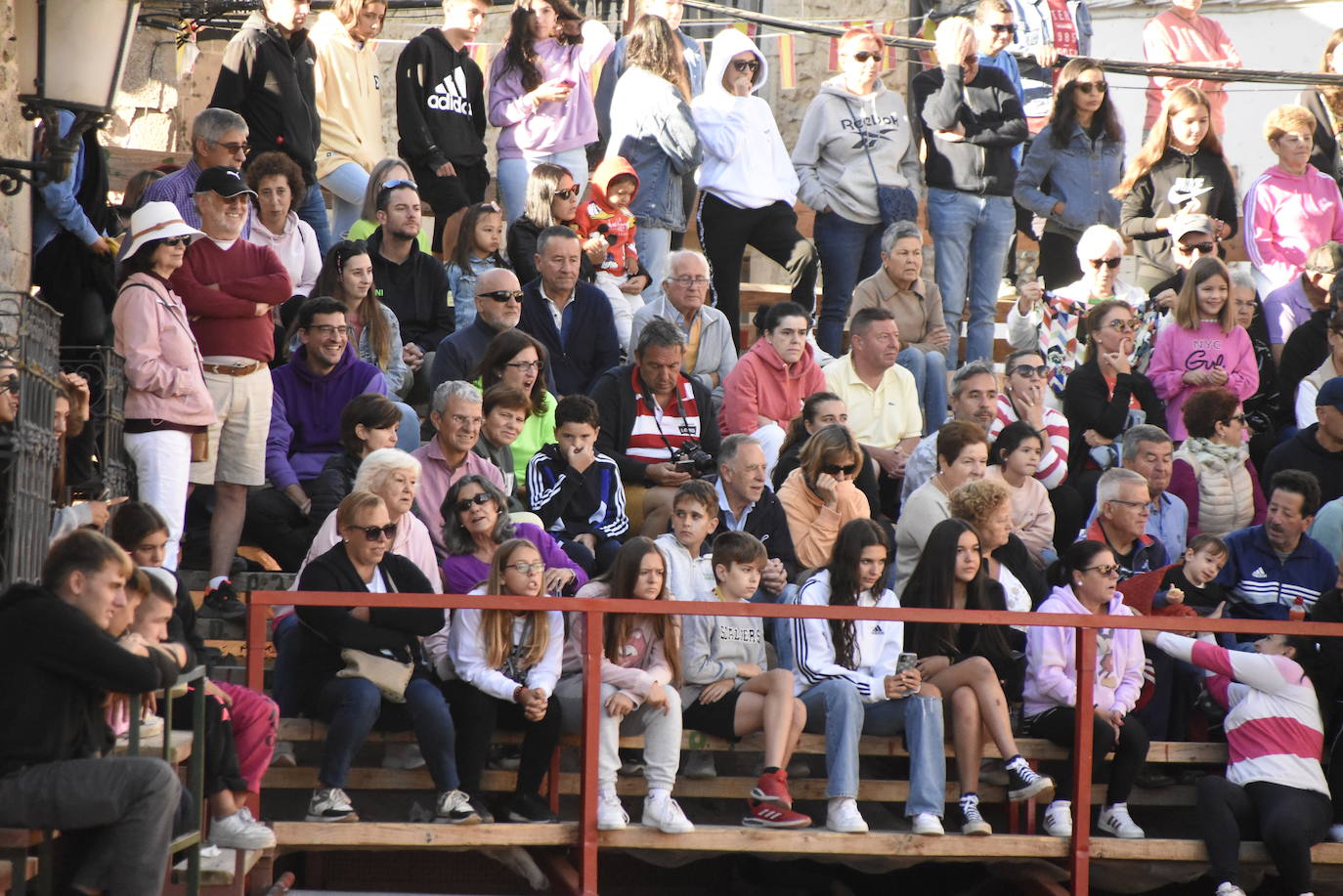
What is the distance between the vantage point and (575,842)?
7406 mm

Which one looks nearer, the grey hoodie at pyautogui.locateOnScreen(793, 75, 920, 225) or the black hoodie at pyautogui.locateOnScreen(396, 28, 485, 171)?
the black hoodie at pyautogui.locateOnScreen(396, 28, 485, 171)

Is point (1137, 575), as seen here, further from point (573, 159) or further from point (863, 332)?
point (573, 159)

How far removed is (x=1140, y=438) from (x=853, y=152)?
272cm

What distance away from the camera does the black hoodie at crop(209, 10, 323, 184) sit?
10.5 m

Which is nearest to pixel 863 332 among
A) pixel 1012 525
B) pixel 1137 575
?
pixel 1012 525

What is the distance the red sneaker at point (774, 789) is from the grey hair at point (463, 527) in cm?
140

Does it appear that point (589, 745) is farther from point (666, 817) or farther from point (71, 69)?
point (71, 69)

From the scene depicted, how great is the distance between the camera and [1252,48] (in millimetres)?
16547

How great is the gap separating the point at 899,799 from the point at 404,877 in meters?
2.18

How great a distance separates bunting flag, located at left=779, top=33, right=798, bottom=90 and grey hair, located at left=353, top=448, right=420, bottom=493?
856cm

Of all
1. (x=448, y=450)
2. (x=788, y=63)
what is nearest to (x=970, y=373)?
(x=448, y=450)

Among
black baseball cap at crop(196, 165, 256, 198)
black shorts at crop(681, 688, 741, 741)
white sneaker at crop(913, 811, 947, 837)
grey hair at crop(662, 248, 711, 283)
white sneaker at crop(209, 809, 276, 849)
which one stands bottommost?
white sneaker at crop(913, 811, 947, 837)

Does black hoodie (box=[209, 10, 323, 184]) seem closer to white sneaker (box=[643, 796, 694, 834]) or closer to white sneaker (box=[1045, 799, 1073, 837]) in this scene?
white sneaker (box=[643, 796, 694, 834])

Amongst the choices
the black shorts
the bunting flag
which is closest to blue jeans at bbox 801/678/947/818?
the black shorts
